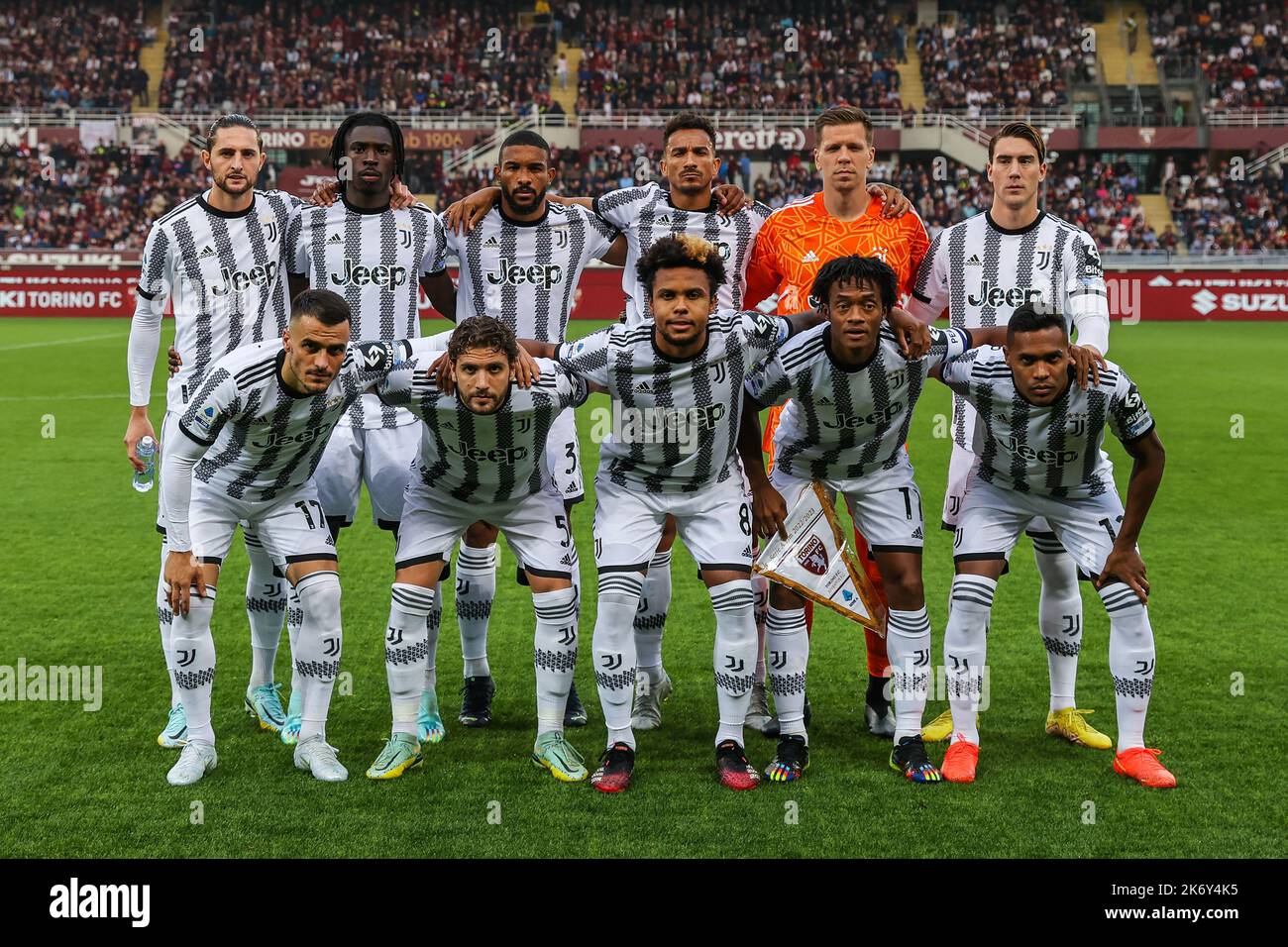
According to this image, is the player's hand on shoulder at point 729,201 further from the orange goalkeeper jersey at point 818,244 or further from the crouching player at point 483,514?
the crouching player at point 483,514

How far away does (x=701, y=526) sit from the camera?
5090 millimetres

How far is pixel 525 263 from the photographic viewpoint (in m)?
5.88

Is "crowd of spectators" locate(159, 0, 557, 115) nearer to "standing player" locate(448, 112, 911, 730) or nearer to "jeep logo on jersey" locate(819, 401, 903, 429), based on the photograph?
"standing player" locate(448, 112, 911, 730)

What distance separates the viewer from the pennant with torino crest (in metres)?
5.14

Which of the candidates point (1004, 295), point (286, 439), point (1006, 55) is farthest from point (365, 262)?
point (1006, 55)

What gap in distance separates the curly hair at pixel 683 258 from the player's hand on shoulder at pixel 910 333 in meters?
0.66

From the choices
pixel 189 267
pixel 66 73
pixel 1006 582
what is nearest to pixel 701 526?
pixel 189 267

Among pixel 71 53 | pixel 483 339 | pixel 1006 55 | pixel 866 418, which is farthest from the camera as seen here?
pixel 71 53

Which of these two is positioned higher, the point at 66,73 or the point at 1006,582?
the point at 66,73

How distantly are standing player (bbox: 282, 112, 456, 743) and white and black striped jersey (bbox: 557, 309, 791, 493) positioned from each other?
939mm

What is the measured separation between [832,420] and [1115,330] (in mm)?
21347

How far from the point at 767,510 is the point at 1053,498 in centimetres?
109

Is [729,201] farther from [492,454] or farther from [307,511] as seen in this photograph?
[307,511]
